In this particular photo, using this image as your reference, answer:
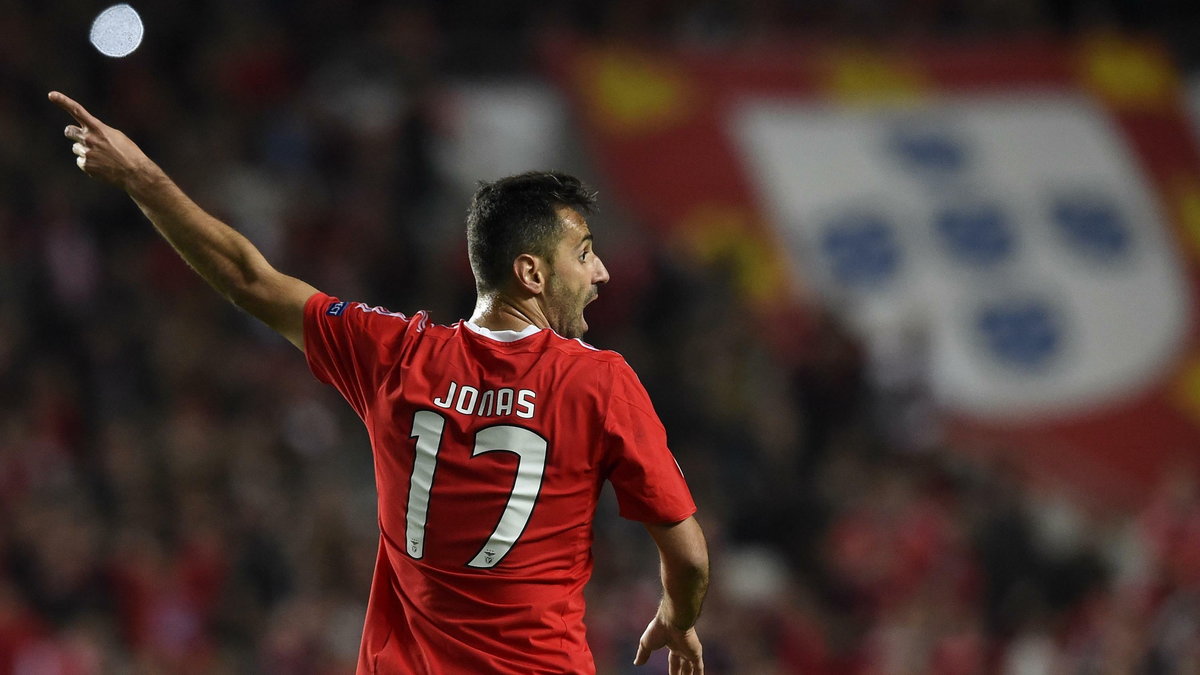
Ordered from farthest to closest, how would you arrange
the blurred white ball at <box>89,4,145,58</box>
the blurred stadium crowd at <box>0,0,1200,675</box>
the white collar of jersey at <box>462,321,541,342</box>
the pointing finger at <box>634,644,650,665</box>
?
the blurred stadium crowd at <box>0,0,1200,675</box>, the blurred white ball at <box>89,4,145,58</box>, the pointing finger at <box>634,644,650,665</box>, the white collar of jersey at <box>462,321,541,342</box>

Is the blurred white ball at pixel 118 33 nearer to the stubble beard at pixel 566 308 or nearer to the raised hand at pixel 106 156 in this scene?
the raised hand at pixel 106 156

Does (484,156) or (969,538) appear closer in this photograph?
(969,538)

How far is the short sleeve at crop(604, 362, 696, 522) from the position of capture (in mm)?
2635

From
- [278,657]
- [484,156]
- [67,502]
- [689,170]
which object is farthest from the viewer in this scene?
[689,170]

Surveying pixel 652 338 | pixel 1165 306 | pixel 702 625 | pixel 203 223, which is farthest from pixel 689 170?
pixel 203 223

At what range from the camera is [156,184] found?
2.76 meters

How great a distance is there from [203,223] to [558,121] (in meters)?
7.25

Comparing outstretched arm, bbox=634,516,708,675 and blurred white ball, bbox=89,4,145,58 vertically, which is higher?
blurred white ball, bbox=89,4,145,58

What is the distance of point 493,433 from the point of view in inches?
104

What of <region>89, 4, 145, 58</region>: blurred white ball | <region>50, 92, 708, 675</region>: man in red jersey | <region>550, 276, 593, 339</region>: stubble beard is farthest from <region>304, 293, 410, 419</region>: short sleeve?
<region>89, 4, 145, 58</region>: blurred white ball

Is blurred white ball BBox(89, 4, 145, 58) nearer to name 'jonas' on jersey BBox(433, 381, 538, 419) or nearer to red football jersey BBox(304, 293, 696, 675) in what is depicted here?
red football jersey BBox(304, 293, 696, 675)

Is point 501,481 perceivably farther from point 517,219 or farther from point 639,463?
point 517,219

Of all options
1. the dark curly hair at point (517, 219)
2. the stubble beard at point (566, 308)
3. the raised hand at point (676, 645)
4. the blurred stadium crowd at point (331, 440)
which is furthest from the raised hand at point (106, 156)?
the blurred stadium crowd at point (331, 440)

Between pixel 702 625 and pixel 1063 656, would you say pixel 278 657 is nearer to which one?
pixel 702 625
